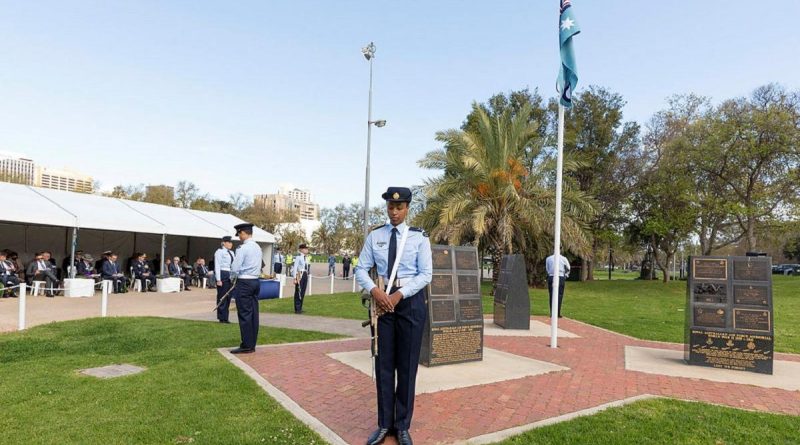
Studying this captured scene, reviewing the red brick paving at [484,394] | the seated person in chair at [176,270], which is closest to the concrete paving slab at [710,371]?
the red brick paving at [484,394]

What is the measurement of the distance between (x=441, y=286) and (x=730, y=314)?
427 cm

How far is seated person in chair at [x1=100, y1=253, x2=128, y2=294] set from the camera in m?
18.3

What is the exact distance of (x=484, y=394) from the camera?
18.3 feet

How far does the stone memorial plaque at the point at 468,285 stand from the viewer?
7.56m

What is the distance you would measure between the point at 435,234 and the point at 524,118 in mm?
5691

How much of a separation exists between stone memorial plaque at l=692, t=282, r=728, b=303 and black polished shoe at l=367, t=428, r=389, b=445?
18.9ft

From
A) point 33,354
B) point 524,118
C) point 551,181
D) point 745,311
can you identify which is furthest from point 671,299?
point 33,354

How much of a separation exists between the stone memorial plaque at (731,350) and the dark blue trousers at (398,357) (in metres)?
5.46

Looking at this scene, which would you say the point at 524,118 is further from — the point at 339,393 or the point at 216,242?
the point at 216,242

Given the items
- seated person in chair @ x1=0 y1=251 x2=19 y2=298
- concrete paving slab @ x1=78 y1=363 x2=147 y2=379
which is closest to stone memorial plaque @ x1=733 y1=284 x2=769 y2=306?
concrete paving slab @ x1=78 y1=363 x2=147 y2=379

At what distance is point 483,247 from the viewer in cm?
2112

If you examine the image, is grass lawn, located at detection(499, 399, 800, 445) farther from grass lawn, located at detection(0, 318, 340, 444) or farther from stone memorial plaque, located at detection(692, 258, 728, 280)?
stone memorial plaque, located at detection(692, 258, 728, 280)

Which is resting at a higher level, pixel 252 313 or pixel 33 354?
pixel 252 313

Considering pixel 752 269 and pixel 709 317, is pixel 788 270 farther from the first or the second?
pixel 709 317
